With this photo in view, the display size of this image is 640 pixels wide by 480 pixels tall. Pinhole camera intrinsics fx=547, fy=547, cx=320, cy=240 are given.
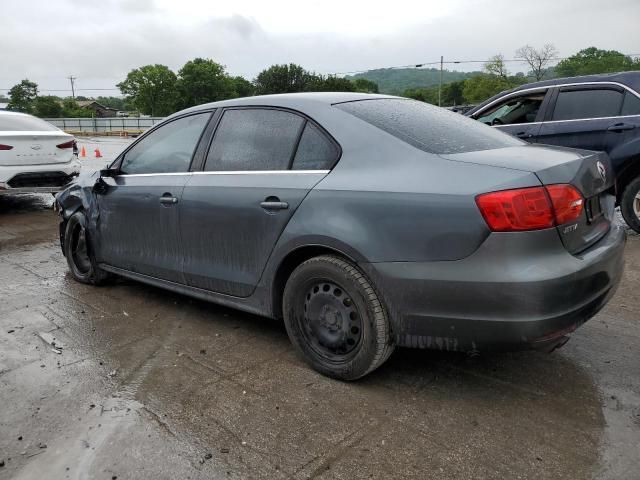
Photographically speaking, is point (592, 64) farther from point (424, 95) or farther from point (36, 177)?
point (36, 177)

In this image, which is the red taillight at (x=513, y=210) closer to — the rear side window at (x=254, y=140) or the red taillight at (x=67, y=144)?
the rear side window at (x=254, y=140)

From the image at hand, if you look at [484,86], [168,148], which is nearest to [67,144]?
[168,148]

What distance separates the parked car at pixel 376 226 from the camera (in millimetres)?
2504

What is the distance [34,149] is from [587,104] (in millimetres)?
7843

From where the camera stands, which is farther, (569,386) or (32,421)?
(569,386)

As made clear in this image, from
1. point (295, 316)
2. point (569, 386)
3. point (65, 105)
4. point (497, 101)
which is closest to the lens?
point (569, 386)

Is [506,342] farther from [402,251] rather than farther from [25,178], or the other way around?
[25,178]

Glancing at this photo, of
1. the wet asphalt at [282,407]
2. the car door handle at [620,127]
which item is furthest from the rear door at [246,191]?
the car door handle at [620,127]

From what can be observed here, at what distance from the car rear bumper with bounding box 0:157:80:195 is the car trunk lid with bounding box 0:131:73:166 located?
8cm

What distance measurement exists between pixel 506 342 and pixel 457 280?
37cm

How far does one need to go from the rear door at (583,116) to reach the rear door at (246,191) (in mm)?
4392

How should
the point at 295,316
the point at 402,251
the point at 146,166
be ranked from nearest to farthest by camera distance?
the point at 402,251 < the point at 295,316 < the point at 146,166

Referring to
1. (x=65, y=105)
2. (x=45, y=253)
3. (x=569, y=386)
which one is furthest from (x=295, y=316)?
(x=65, y=105)

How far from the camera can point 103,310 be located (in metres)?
4.38
